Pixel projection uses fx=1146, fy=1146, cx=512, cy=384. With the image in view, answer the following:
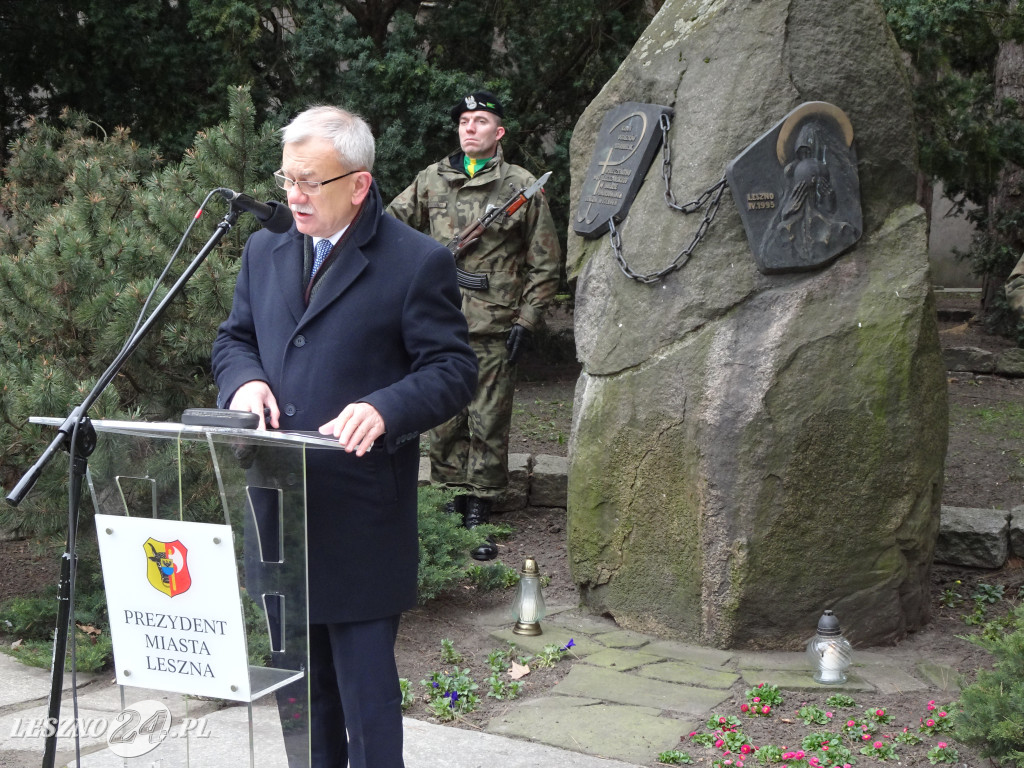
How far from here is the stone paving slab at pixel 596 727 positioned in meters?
3.48

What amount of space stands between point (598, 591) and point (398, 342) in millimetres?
2465

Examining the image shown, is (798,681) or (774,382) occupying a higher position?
(774,382)

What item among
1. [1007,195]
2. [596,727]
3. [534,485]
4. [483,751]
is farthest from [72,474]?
[1007,195]

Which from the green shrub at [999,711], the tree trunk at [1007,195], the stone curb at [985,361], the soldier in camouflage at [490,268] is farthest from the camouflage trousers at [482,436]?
the tree trunk at [1007,195]

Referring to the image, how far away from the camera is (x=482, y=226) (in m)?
6.00

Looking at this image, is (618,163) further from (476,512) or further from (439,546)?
(476,512)

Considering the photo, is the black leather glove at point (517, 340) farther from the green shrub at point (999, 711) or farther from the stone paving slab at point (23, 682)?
the green shrub at point (999, 711)

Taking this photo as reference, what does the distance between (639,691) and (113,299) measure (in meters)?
2.52

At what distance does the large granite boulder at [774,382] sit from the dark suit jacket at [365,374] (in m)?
1.89

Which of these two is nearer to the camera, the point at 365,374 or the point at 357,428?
the point at 357,428

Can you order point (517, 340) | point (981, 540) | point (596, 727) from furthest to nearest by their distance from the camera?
point (517, 340)
point (981, 540)
point (596, 727)

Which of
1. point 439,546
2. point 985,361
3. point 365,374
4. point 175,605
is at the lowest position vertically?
point 439,546

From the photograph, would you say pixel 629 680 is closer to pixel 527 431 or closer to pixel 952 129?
pixel 527 431

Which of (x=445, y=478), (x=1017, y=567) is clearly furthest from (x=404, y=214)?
(x=1017, y=567)
